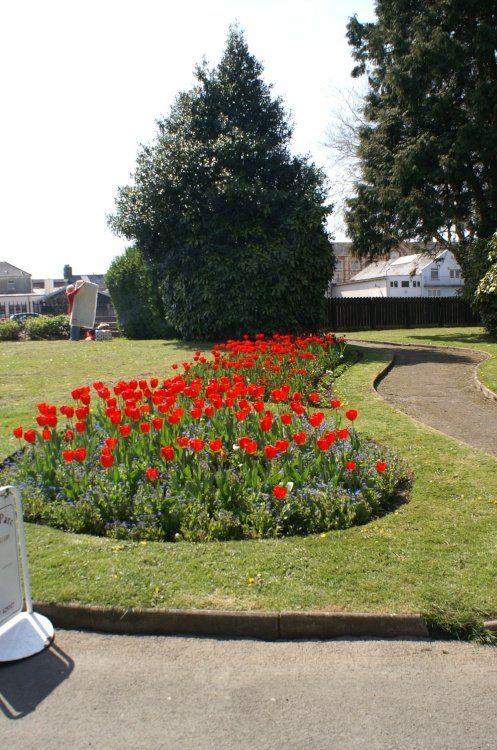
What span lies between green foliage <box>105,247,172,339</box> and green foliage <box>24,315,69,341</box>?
2.79m

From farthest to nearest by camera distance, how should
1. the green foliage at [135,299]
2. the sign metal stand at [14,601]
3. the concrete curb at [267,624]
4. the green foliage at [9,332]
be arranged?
the green foliage at [9,332], the green foliage at [135,299], the concrete curb at [267,624], the sign metal stand at [14,601]

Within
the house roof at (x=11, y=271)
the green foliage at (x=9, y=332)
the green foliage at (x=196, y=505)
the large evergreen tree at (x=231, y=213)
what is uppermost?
the house roof at (x=11, y=271)

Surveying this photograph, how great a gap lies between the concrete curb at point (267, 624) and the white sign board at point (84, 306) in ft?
69.5

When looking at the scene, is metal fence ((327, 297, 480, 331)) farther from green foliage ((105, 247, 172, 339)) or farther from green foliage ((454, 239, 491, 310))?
green foliage ((105, 247, 172, 339))

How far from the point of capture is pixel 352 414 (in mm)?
6074

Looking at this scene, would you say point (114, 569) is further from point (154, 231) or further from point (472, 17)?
point (472, 17)

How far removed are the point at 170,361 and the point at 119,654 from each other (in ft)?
40.7

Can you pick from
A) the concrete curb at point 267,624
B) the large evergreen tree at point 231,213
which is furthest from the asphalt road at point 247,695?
the large evergreen tree at point 231,213

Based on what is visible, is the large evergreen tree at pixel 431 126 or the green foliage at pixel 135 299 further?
the green foliage at pixel 135 299

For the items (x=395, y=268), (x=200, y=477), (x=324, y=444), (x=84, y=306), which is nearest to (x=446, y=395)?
(x=324, y=444)

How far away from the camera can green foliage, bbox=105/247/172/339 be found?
25812 millimetres

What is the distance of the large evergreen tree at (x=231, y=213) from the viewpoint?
20.1 meters

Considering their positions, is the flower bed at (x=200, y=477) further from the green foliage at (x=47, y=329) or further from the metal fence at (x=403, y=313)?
the metal fence at (x=403, y=313)

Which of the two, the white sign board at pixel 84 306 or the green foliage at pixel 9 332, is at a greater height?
the white sign board at pixel 84 306
